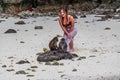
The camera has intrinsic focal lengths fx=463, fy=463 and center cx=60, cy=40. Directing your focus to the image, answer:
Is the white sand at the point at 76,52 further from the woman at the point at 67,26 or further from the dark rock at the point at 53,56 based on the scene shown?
the woman at the point at 67,26

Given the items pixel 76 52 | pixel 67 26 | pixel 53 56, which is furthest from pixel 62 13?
pixel 53 56

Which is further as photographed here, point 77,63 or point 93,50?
point 93,50

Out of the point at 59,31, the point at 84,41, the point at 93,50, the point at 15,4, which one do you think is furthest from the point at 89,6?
the point at 93,50

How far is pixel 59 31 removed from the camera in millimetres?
21422

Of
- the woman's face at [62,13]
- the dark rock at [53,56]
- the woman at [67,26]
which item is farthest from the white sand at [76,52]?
the woman's face at [62,13]

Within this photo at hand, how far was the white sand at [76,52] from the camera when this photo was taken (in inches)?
444

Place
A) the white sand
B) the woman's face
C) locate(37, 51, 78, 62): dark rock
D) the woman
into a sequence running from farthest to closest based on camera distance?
1. the woman
2. the woman's face
3. locate(37, 51, 78, 62): dark rock
4. the white sand

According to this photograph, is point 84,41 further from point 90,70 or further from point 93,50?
point 90,70

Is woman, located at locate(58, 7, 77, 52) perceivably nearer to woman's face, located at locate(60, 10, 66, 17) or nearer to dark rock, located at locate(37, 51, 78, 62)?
woman's face, located at locate(60, 10, 66, 17)

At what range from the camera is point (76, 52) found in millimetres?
14656

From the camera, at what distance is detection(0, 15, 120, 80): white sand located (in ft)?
37.0

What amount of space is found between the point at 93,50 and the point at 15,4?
24641 mm

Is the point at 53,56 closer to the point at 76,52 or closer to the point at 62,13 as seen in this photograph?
the point at 76,52

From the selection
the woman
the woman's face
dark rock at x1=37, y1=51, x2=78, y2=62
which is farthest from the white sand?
the woman's face
